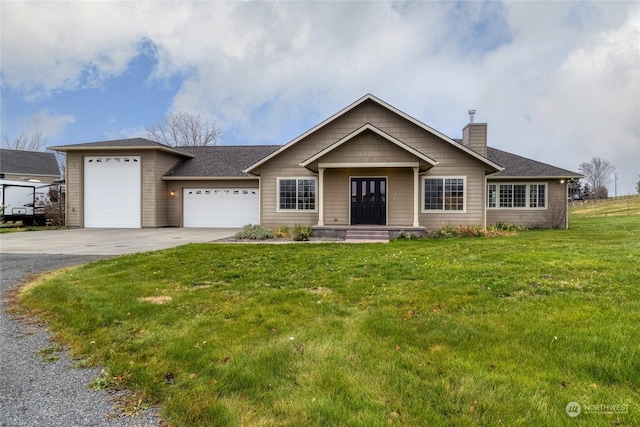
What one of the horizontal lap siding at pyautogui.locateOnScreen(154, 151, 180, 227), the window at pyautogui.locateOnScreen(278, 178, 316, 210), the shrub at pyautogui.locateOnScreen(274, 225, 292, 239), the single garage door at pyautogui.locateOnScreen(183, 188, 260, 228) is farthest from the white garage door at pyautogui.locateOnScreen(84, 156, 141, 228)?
the shrub at pyautogui.locateOnScreen(274, 225, 292, 239)

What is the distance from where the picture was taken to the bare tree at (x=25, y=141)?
45000mm

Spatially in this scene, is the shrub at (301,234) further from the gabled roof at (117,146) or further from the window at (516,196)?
the gabled roof at (117,146)

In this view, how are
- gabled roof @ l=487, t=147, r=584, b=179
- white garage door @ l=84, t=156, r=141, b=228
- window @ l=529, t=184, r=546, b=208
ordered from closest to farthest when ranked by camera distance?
gabled roof @ l=487, t=147, r=584, b=179 < window @ l=529, t=184, r=546, b=208 < white garage door @ l=84, t=156, r=141, b=228

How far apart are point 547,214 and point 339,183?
432 inches

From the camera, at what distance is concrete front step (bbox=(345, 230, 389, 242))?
1260 centimetres

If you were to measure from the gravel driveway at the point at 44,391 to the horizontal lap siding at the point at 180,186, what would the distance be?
1579cm

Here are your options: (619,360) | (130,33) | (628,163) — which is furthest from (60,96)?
(628,163)

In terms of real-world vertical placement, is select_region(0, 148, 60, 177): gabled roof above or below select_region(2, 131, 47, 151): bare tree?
below

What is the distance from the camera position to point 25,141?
45.5 metres

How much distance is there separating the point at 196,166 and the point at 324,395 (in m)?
19.9

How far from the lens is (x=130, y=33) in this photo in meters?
18.1

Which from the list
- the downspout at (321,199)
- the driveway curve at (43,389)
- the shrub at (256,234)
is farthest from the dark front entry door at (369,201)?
the driveway curve at (43,389)

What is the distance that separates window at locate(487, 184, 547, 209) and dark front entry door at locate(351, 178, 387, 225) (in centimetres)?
690

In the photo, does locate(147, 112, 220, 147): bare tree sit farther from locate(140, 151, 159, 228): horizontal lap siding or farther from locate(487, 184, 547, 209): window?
locate(487, 184, 547, 209): window
